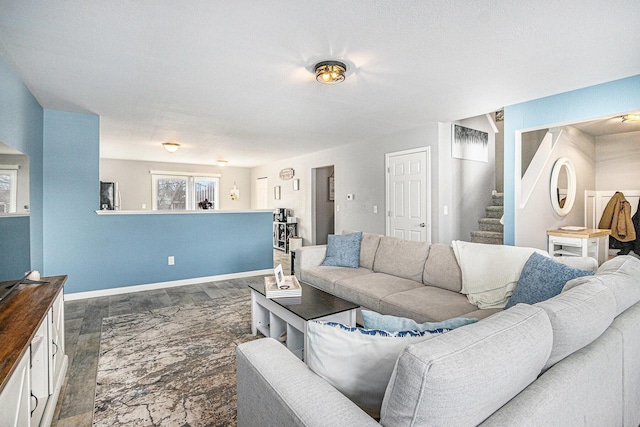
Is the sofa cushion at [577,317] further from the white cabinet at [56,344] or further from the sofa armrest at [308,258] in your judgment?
the sofa armrest at [308,258]

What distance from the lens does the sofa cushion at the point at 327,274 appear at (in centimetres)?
324

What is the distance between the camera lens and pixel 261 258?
212 inches

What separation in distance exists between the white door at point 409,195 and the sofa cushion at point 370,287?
6.05 feet

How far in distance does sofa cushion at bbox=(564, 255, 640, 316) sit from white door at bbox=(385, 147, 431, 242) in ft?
9.90

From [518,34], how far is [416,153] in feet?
8.87

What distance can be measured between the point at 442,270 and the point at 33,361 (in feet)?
8.98

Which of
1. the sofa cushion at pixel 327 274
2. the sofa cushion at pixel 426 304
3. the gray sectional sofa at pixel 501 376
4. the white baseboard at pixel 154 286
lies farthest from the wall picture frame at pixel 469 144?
the gray sectional sofa at pixel 501 376

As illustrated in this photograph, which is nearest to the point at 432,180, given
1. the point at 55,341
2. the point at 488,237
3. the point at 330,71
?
the point at 488,237

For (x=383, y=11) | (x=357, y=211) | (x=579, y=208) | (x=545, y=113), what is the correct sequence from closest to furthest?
(x=383, y=11), (x=545, y=113), (x=579, y=208), (x=357, y=211)

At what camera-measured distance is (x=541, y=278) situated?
192 centimetres

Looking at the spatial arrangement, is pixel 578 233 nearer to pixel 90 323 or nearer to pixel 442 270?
pixel 442 270

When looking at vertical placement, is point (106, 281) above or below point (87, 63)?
below

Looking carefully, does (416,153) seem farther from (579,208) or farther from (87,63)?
(87,63)

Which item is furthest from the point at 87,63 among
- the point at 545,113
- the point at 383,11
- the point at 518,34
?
the point at 545,113
